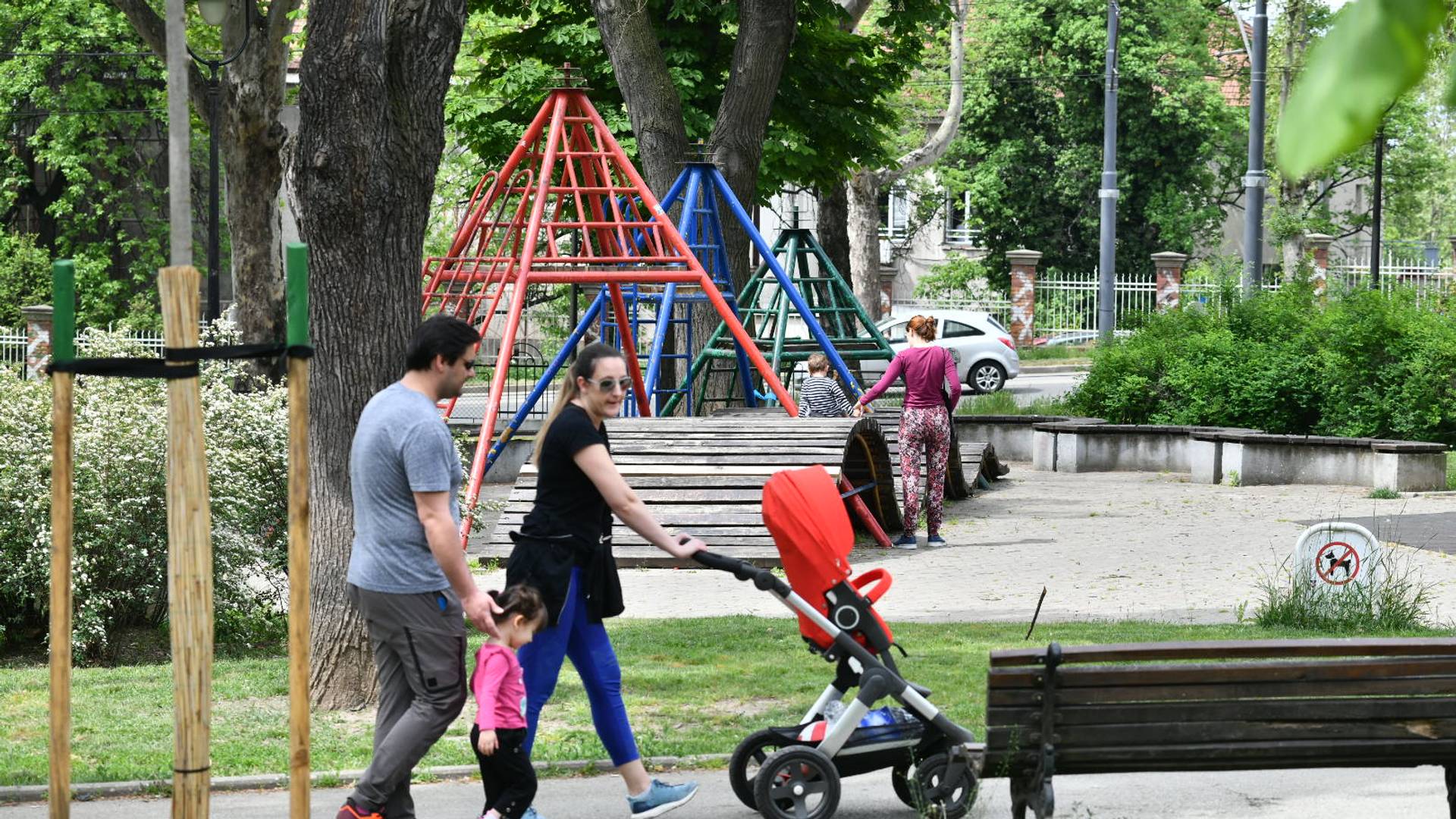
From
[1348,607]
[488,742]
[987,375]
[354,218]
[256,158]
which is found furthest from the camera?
[987,375]

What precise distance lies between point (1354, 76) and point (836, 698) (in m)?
5.46

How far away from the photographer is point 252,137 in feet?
71.6

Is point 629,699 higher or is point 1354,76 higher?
point 1354,76

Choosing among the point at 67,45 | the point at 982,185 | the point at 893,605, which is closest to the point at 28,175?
the point at 67,45

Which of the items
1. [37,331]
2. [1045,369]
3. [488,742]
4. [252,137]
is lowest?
[488,742]

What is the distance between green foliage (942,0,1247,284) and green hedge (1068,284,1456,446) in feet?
76.2

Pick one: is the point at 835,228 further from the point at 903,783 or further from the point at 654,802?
the point at 654,802

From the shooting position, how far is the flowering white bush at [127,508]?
1016cm

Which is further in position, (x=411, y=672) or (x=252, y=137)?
(x=252, y=137)

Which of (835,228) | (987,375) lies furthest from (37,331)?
(987,375)

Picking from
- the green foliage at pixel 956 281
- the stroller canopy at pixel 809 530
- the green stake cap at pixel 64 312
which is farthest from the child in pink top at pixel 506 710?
the green foliage at pixel 956 281

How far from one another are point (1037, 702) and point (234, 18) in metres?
18.9

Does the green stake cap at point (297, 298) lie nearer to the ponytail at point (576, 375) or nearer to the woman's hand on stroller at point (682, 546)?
the ponytail at point (576, 375)

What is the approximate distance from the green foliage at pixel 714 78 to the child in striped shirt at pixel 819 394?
20.4 ft
